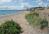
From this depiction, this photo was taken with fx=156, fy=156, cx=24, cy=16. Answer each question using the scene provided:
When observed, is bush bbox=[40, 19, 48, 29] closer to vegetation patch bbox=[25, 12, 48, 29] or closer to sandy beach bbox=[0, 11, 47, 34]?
vegetation patch bbox=[25, 12, 48, 29]

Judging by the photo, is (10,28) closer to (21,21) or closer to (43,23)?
(21,21)

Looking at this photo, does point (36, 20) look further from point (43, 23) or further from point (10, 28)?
point (10, 28)

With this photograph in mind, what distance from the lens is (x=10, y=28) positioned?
6.59ft

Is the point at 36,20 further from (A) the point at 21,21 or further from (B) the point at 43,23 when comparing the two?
(A) the point at 21,21

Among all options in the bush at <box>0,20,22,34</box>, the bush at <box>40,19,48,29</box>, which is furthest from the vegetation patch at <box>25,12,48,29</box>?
the bush at <box>0,20,22,34</box>

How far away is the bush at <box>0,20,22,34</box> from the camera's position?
1986 millimetres

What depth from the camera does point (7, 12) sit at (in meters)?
2.05

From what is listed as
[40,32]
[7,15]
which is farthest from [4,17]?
[40,32]

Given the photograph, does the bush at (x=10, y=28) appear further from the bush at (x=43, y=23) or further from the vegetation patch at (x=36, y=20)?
the bush at (x=43, y=23)

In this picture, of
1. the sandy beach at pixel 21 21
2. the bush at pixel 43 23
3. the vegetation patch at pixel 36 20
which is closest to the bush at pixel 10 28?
the sandy beach at pixel 21 21

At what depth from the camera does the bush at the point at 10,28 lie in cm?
199

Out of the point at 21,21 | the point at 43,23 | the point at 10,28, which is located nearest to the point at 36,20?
the point at 43,23

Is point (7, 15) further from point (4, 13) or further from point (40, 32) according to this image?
point (40, 32)

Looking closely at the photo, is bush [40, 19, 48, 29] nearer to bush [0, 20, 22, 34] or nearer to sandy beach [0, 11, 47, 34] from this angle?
sandy beach [0, 11, 47, 34]
